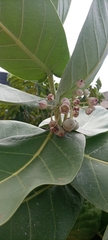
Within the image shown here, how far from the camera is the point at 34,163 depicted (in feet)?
1.00

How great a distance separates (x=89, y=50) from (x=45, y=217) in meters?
0.19

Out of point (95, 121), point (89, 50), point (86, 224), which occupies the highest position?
point (89, 50)

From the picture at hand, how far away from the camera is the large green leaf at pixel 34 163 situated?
252mm

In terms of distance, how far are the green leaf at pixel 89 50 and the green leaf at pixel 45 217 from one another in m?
0.12

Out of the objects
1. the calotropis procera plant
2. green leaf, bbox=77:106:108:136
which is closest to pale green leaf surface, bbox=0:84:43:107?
the calotropis procera plant

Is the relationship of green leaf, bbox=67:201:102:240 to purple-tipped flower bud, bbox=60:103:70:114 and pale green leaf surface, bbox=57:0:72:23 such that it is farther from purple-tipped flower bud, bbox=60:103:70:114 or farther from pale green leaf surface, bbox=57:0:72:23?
pale green leaf surface, bbox=57:0:72:23

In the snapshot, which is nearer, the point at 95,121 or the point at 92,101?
the point at 92,101

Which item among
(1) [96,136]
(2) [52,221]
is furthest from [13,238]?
(1) [96,136]

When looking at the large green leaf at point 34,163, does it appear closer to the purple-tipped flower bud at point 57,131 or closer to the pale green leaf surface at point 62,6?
the purple-tipped flower bud at point 57,131

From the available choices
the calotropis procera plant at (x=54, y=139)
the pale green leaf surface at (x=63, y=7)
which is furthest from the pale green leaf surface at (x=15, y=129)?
the pale green leaf surface at (x=63, y=7)

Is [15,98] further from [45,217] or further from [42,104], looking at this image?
[45,217]

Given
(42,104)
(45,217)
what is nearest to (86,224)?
(45,217)

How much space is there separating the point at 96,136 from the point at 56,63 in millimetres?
107

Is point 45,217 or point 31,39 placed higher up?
point 31,39
